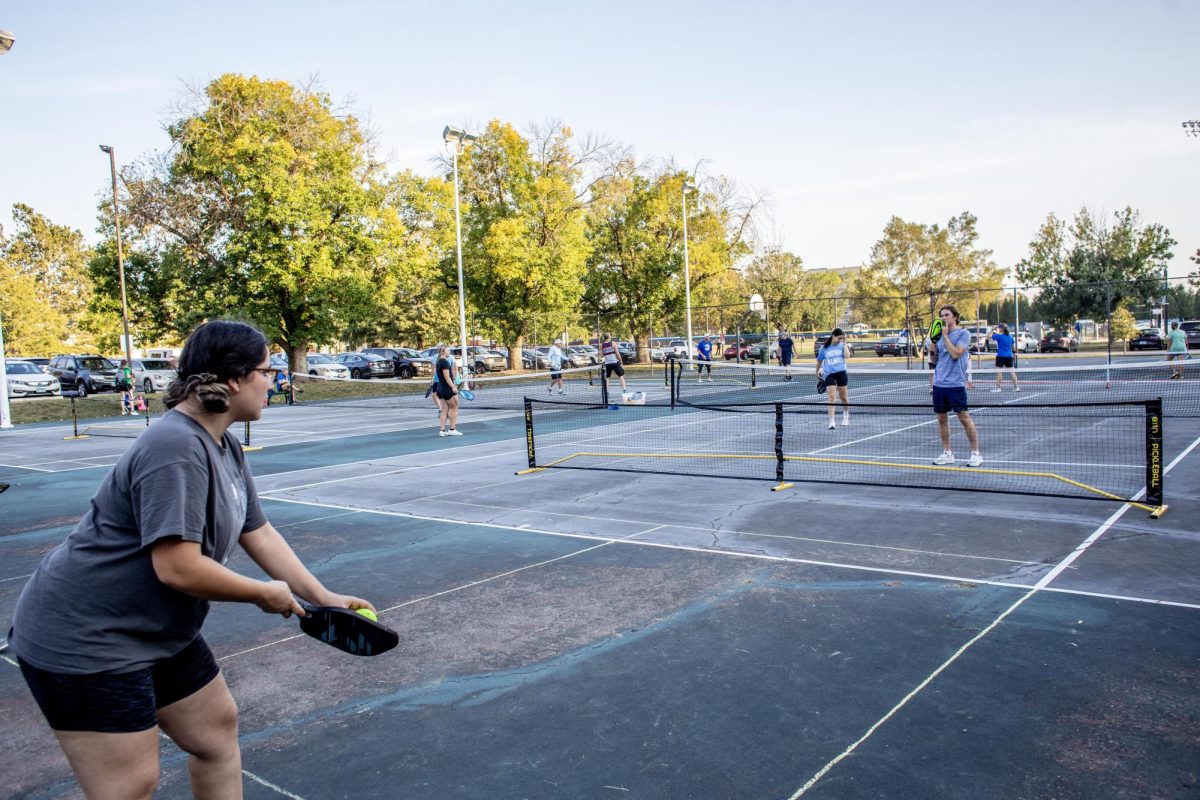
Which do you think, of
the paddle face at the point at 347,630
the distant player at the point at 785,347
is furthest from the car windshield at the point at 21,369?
the paddle face at the point at 347,630

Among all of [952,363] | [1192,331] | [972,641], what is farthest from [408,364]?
[1192,331]

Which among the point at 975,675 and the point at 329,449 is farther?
the point at 329,449

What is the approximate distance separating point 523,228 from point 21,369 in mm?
22318

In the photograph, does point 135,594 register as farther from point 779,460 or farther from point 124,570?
point 779,460

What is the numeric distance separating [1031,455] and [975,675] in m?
8.28

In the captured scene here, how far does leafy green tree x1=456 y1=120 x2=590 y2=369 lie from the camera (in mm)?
40344

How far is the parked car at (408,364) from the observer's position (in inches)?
1735

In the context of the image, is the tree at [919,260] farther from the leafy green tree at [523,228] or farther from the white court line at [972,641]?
the white court line at [972,641]

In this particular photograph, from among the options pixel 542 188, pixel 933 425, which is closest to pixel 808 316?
pixel 542 188

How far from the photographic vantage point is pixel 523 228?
39375 millimetres

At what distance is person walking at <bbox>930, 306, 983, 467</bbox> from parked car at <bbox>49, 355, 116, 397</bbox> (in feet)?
116

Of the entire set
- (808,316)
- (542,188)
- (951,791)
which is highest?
(542,188)

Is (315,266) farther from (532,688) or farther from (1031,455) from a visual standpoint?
(532,688)

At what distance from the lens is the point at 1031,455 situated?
1144 cm
